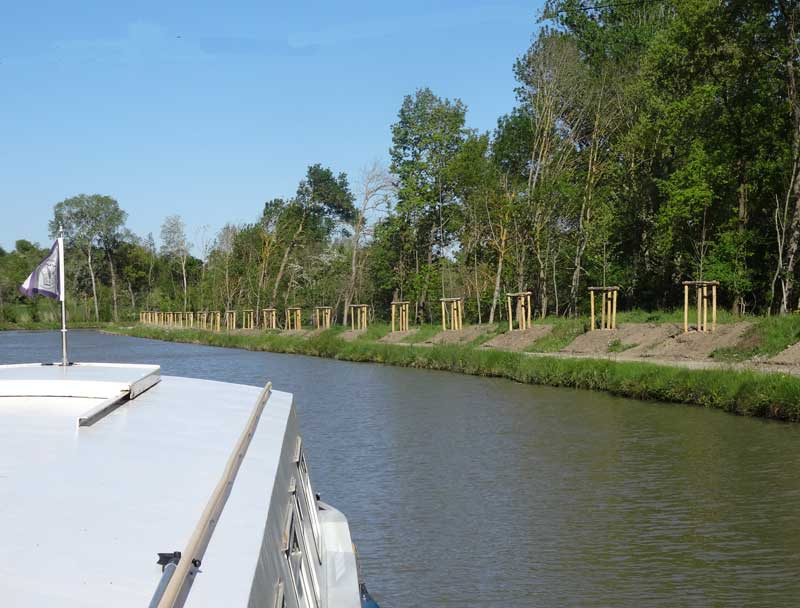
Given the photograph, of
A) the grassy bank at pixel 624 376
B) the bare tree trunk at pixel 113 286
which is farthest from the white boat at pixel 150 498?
the bare tree trunk at pixel 113 286

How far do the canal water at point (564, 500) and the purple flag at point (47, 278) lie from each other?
13.3 ft

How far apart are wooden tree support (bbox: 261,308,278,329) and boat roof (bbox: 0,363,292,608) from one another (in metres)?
62.6

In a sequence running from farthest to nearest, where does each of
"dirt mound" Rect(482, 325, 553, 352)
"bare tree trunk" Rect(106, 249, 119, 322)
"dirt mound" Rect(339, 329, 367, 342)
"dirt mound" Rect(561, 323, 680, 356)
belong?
1. "bare tree trunk" Rect(106, 249, 119, 322)
2. "dirt mound" Rect(339, 329, 367, 342)
3. "dirt mound" Rect(482, 325, 553, 352)
4. "dirt mound" Rect(561, 323, 680, 356)

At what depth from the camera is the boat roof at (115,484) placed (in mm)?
2287

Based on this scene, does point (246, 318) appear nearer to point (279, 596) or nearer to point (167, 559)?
point (279, 596)

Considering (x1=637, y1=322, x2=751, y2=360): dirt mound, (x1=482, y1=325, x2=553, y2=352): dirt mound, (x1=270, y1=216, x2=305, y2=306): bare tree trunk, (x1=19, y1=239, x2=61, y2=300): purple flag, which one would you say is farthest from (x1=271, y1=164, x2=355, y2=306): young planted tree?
(x1=19, y1=239, x2=61, y2=300): purple flag

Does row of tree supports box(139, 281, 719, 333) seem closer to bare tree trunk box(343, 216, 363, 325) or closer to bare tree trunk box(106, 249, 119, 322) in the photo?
bare tree trunk box(343, 216, 363, 325)

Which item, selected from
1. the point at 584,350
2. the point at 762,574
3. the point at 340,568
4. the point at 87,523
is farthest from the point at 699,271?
the point at 87,523

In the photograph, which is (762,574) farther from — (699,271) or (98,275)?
(98,275)

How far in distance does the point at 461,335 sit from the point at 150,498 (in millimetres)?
38682

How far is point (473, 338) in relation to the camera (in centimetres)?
4044

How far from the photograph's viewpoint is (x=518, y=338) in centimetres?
3722

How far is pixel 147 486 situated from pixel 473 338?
37.5 m

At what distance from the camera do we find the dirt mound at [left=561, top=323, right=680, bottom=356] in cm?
3041
